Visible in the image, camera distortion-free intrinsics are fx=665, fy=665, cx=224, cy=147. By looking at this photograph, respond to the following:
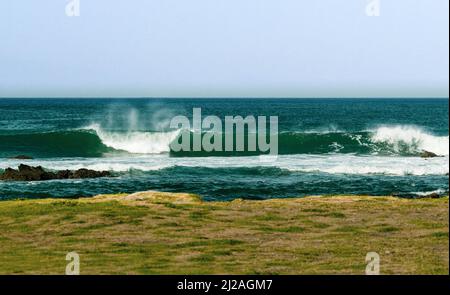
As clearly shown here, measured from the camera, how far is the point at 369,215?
19578 millimetres

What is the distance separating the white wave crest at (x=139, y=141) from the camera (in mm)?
57594

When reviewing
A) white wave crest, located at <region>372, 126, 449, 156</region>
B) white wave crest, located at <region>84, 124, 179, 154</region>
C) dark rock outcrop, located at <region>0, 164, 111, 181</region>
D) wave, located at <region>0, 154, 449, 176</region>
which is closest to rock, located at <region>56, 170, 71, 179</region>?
dark rock outcrop, located at <region>0, 164, 111, 181</region>

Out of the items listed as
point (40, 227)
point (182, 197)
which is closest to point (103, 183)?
point (182, 197)

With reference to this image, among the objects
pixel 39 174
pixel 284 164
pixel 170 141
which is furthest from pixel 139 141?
pixel 39 174

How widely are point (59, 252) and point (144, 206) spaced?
20.3 feet

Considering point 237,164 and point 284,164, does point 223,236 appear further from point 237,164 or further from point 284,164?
point 284,164

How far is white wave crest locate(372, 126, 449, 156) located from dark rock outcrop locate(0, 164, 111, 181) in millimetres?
27958

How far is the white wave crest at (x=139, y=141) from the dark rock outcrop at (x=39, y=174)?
18.1 m

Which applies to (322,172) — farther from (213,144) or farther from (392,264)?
(392,264)

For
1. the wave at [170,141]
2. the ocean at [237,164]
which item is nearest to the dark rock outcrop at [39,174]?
the ocean at [237,164]

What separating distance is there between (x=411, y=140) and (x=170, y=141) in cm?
2148

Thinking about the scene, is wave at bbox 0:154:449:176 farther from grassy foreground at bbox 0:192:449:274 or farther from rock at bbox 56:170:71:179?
grassy foreground at bbox 0:192:449:274

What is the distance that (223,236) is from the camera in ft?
55.3

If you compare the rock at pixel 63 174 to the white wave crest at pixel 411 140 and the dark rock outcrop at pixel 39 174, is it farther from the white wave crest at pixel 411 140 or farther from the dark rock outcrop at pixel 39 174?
the white wave crest at pixel 411 140
